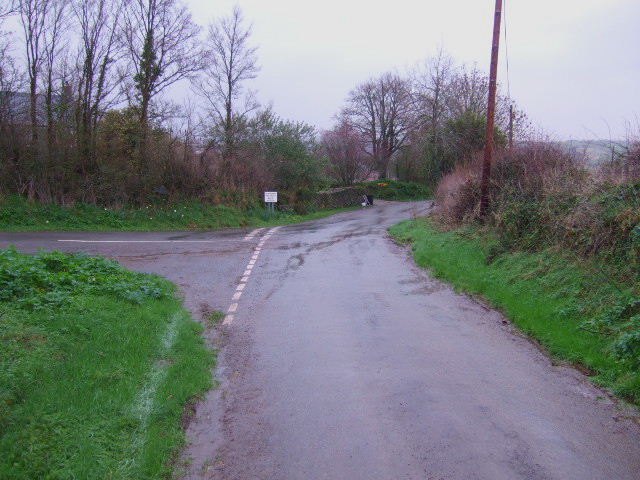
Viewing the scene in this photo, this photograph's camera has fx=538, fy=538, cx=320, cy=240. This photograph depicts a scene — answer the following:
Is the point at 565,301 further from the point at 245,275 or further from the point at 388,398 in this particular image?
the point at 245,275

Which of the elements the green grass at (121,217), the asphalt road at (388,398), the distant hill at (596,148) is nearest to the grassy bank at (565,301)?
the asphalt road at (388,398)

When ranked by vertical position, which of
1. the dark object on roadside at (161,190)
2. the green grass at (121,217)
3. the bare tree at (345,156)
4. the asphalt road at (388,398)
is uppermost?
the bare tree at (345,156)

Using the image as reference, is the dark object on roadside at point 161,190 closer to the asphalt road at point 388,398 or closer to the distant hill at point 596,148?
the asphalt road at point 388,398

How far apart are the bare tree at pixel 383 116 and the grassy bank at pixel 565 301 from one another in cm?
5010

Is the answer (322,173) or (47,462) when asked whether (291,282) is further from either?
(322,173)

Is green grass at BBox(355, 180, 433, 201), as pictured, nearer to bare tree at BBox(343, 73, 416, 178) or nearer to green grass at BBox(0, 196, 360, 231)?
bare tree at BBox(343, 73, 416, 178)

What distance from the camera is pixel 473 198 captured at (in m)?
18.5

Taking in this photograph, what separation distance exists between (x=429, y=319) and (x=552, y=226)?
14.3ft

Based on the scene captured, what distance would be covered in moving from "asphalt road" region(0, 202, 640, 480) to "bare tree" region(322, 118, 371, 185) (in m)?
42.2

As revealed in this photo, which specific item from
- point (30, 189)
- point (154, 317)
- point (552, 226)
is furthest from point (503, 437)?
point (30, 189)

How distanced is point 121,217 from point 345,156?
32.3m

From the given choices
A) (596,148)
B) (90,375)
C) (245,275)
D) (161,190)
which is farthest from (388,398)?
(161,190)

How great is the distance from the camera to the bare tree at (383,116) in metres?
62.5

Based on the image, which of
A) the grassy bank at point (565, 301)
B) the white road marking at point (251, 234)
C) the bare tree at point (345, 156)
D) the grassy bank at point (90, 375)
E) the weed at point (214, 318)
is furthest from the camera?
the bare tree at point (345, 156)
